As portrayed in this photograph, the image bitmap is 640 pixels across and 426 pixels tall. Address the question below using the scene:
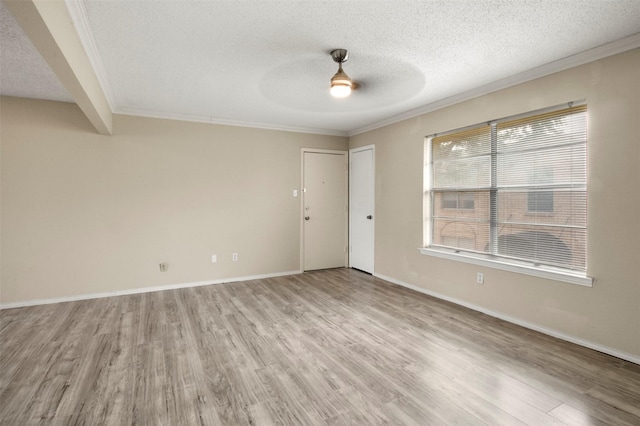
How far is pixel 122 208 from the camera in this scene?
429cm

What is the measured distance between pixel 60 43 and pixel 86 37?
68 centimetres

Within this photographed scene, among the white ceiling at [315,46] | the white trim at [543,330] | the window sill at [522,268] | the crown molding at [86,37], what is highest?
the white ceiling at [315,46]

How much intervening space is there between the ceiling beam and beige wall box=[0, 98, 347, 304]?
1.30 meters

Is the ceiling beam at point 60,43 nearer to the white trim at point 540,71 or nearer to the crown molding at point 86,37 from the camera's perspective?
the crown molding at point 86,37

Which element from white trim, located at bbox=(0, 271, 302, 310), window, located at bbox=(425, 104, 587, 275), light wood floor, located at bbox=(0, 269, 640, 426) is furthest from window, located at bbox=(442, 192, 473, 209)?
white trim, located at bbox=(0, 271, 302, 310)

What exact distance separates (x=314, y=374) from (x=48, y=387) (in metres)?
1.82

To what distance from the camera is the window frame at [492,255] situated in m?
2.84

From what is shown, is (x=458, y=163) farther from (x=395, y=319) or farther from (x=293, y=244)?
(x=293, y=244)

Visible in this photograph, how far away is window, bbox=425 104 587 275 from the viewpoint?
2875mm

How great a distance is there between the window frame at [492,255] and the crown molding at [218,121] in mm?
2003

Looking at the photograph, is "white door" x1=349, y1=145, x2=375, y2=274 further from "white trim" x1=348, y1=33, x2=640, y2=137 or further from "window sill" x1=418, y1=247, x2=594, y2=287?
"window sill" x1=418, y1=247, x2=594, y2=287

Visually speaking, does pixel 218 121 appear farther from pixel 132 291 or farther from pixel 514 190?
pixel 514 190

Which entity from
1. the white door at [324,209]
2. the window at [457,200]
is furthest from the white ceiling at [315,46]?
the white door at [324,209]

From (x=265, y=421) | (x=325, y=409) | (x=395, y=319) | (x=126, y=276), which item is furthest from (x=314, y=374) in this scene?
(x=126, y=276)
